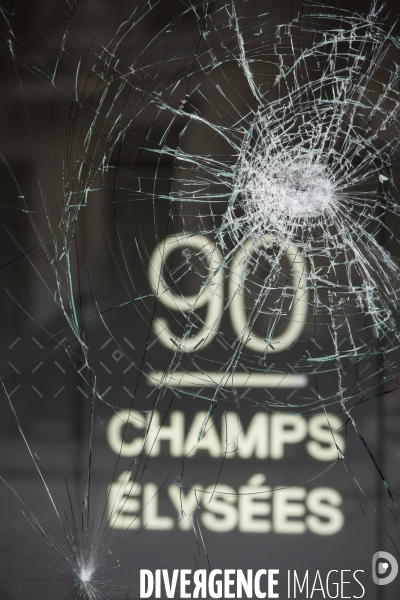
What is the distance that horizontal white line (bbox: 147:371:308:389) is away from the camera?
4.02ft

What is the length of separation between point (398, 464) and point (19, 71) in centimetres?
110

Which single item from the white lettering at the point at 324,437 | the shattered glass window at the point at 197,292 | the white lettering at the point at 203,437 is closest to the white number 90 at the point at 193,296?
the shattered glass window at the point at 197,292

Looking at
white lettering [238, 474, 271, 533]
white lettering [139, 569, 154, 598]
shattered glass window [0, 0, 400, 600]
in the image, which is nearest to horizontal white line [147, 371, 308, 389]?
shattered glass window [0, 0, 400, 600]

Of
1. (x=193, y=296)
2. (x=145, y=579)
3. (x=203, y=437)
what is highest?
(x=193, y=296)

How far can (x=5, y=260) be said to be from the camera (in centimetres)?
127

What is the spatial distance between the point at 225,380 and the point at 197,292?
7.3 inches

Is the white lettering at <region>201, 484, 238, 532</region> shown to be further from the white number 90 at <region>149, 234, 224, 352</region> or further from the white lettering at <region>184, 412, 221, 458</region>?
the white number 90 at <region>149, 234, 224, 352</region>

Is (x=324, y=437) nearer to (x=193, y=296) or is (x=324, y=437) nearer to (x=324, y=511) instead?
(x=324, y=511)

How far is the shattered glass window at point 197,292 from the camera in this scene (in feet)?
3.92

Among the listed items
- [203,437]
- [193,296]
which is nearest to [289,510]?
[203,437]

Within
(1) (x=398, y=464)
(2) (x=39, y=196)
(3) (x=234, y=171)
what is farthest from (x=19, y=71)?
(1) (x=398, y=464)

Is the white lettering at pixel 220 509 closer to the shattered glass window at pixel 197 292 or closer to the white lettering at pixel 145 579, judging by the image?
the shattered glass window at pixel 197 292

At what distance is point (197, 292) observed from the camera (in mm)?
1228

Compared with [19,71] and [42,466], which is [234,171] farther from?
[42,466]
